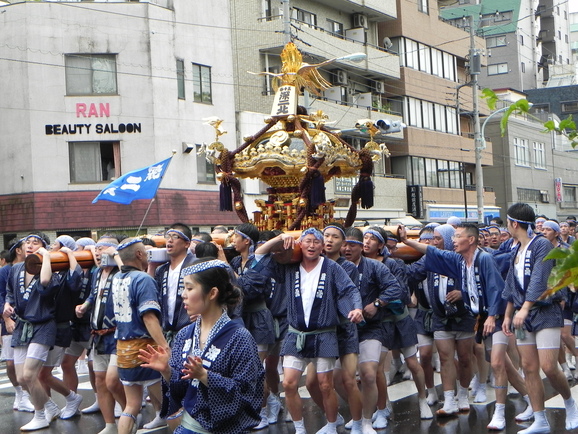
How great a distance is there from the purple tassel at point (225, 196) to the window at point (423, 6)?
28586 millimetres

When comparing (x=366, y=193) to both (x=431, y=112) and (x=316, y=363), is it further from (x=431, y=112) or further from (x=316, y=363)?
(x=431, y=112)

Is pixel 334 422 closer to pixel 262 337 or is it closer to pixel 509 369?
pixel 262 337

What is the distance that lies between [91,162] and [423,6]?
2044cm

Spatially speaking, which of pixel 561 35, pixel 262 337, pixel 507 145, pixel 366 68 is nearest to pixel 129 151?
Answer: pixel 366 68

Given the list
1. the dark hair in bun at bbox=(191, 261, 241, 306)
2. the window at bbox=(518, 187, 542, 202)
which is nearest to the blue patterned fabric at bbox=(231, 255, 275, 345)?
the dark hair in bun at bbox=(191, 261, 241, 306)

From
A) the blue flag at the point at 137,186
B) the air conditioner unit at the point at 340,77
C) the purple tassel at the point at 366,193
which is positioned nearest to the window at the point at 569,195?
the air conditioner unit at the point at 340,77

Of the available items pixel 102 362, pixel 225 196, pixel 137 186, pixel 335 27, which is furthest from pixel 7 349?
pixel 335 27

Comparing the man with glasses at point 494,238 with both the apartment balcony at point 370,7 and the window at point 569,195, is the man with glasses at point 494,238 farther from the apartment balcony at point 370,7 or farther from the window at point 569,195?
the window at point 569,195

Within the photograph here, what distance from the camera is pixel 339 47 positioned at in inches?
1296

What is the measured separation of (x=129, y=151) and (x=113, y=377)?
18.3m

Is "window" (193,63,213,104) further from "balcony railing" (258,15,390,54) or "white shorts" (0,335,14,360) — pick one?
"white shorts" (0,335,14,360)

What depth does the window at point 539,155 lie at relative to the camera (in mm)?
51312

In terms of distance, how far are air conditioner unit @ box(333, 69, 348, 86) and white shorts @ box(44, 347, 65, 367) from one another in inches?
1016

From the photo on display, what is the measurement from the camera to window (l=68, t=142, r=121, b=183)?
1001 inches
